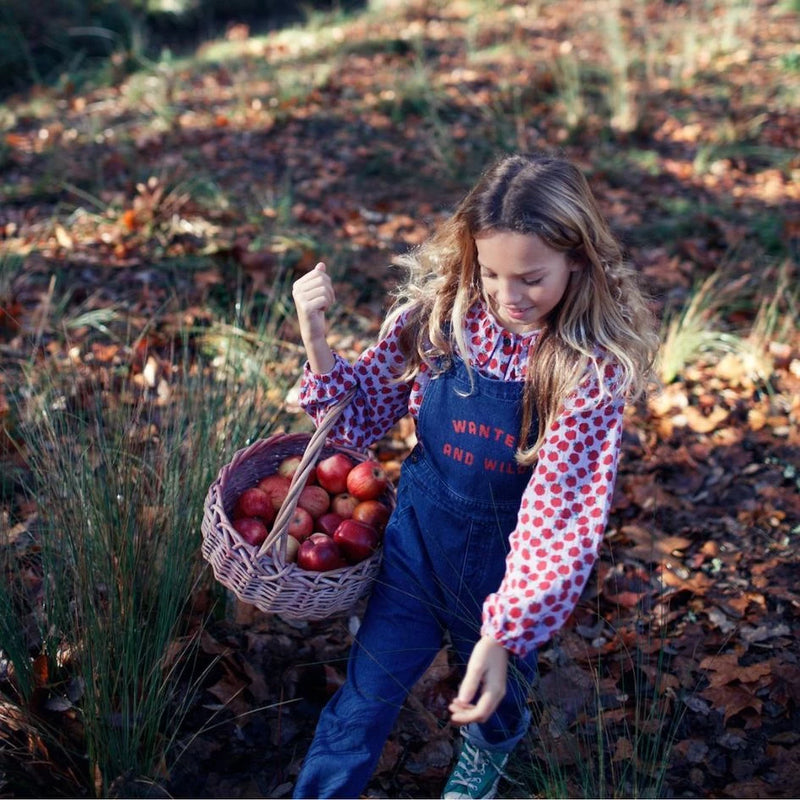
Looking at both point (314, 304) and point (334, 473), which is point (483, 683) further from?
point (314, 304)

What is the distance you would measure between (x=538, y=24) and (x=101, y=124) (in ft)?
16.5

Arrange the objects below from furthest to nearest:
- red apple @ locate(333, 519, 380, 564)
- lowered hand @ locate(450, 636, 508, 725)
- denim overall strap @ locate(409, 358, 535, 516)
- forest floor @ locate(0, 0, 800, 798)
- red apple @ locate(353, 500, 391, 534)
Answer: forest floor @ locate(0, 0, 800, 798)
red apple @ locate(353, 500, 391, 534)
red apple @ locate(333, 519, 380, 564)
denim overall strap @ locate(409, 358, 535, 516)
lowered hand @ locate(450, 636, 508, 725)

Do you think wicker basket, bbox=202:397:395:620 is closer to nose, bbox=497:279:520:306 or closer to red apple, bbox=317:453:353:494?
red apple, bbox=317:453:353:494

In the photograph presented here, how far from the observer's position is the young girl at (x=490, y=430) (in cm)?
181

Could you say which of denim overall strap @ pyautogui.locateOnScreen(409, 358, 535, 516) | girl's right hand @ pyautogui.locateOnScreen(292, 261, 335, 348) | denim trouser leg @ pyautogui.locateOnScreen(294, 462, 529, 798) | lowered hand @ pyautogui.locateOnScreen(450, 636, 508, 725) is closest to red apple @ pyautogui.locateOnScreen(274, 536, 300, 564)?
denim trouser leg @ pyautogui.locateOnScreen(294, 462, 529, 798)

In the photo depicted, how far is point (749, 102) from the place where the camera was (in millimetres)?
7012

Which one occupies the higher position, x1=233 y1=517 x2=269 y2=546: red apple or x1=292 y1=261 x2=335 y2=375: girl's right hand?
x1=292 y1=261 x2=335 y2=375: girl's right hand

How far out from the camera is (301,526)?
2.20 metres

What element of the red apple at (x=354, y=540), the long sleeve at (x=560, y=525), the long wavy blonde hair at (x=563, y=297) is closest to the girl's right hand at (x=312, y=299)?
the long wavy blonde hair at (x=563, y=297)

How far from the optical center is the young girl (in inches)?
71.4

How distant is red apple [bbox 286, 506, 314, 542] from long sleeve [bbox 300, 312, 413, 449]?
239 millimetres

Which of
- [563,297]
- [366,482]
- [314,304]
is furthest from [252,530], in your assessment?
[563,297]

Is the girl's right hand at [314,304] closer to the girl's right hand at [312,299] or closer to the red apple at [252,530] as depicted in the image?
the girl's right hand at [312,299]

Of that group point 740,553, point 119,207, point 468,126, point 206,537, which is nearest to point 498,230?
point 206,537
